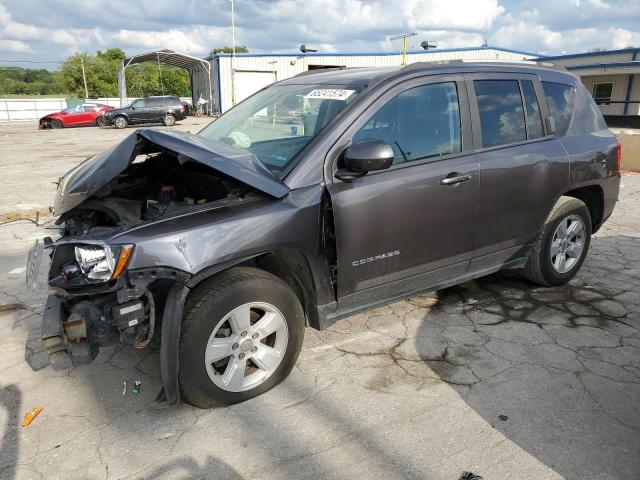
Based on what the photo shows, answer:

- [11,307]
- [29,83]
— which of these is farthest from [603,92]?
[29,83]

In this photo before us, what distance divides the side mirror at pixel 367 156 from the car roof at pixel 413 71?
0.60 meters

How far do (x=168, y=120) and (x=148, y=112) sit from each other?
1212mm

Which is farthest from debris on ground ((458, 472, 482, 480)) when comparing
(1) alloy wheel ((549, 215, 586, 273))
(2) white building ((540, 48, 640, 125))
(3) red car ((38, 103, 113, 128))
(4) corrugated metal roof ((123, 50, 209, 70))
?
(4) corrugated metal roof ((123, 50, 209, 70))

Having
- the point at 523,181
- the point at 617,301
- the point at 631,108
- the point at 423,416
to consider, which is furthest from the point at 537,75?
the point at 631,108

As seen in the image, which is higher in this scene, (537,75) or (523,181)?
(537,75)

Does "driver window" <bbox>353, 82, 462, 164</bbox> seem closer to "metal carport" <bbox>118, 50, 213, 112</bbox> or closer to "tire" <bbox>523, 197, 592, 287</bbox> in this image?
"tire" <bbox>523, 197, 592, 287</bbox>

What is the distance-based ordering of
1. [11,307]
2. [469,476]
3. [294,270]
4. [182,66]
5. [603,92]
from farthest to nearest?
[182,66] < [603,92] < [11,307] < [294,270] < [469,476]

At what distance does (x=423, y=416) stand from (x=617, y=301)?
254cm

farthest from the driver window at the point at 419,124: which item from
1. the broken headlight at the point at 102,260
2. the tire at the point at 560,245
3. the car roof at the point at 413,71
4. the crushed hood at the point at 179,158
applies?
the broken headlight at the point at 102,260

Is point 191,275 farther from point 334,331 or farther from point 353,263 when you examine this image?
point 334,331

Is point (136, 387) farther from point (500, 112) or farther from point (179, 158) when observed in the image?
point (500, 112)

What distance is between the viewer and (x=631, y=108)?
2877cm

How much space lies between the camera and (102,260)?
248 cm

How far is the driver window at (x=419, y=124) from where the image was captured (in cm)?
318
